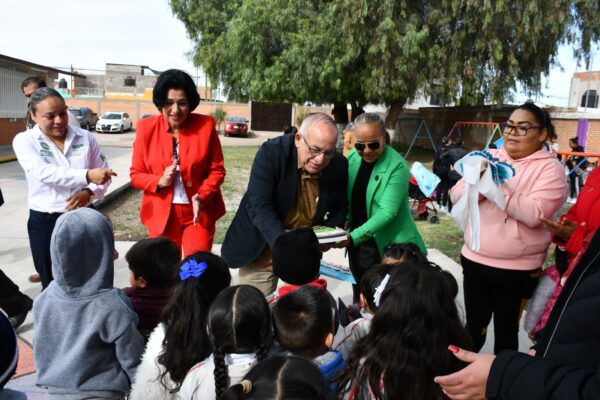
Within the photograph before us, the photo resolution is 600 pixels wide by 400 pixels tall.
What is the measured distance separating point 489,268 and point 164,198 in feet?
6.68

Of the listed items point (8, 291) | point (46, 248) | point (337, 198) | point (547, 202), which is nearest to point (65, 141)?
point (46, 248)

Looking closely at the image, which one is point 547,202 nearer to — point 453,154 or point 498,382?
point 498,382

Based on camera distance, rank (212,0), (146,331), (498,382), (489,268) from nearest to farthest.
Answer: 1. (498,382)
2. (146,331)
3. (489,268)
4. (212,0)

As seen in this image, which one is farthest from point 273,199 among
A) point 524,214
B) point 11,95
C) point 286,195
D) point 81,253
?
point 11,95

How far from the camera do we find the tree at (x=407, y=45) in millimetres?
16125

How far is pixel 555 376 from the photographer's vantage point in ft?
3.88

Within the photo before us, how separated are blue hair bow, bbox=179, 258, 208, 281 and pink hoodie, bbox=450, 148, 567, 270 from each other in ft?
5.15

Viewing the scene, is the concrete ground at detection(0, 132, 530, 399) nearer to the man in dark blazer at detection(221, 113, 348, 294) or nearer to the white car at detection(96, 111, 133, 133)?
the man in dark blazer at detection(221, 113, 348, 294)

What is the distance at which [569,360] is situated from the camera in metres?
1.26

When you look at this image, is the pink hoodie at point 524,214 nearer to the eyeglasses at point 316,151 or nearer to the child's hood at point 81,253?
the eyeglasses at point 316,151

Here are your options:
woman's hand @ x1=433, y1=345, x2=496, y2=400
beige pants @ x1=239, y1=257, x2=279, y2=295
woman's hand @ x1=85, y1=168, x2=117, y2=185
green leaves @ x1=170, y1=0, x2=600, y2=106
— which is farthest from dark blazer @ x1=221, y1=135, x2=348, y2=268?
green leaves @ x1=170, y1=0, x2=600, y2=106

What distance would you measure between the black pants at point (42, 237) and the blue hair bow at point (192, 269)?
1.47 meters

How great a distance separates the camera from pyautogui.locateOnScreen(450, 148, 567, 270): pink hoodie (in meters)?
2.61

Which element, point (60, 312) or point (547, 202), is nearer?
point (60, 312)
